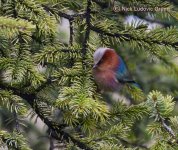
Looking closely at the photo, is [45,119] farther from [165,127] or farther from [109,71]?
[165,127]

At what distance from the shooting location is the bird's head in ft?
6.74

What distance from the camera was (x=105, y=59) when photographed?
2.16 metres

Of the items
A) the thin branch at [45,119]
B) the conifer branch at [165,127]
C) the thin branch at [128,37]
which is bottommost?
the thin branch at [45,119]

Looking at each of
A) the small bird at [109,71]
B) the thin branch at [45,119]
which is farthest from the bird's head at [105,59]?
the thin branch at [45,119]

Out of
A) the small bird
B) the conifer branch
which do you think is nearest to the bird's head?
the small bird

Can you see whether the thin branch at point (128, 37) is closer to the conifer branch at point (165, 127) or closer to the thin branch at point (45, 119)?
the thin branch at point (45, 119)

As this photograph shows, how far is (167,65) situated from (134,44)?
0.65 metres

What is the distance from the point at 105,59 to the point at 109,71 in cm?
8

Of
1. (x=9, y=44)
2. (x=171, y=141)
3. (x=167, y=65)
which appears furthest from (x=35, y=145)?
(x=171, y=141)

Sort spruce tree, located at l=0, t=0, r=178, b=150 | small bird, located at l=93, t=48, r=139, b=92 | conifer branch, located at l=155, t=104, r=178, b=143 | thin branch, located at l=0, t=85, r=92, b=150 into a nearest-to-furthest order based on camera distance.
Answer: conifer branch, located at l=155, t=104, r=178, b=143 < spruce tree, located at l=0, t=0, r=178, b=150 < thin branch, located at l=0, t=85, r=92, b=150 < small bird, located at l=93, t=48, r=139, b=92

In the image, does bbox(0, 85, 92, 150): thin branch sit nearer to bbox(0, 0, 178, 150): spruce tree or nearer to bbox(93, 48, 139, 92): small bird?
bbox(0, 0, 178, 150): spruce tree

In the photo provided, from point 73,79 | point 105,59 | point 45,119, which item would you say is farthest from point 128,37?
point 45,119

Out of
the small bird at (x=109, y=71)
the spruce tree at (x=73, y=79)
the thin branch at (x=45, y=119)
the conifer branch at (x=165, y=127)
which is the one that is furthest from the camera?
the small bird at (x=109, y=71)

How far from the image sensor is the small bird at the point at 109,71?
6.73 feet
